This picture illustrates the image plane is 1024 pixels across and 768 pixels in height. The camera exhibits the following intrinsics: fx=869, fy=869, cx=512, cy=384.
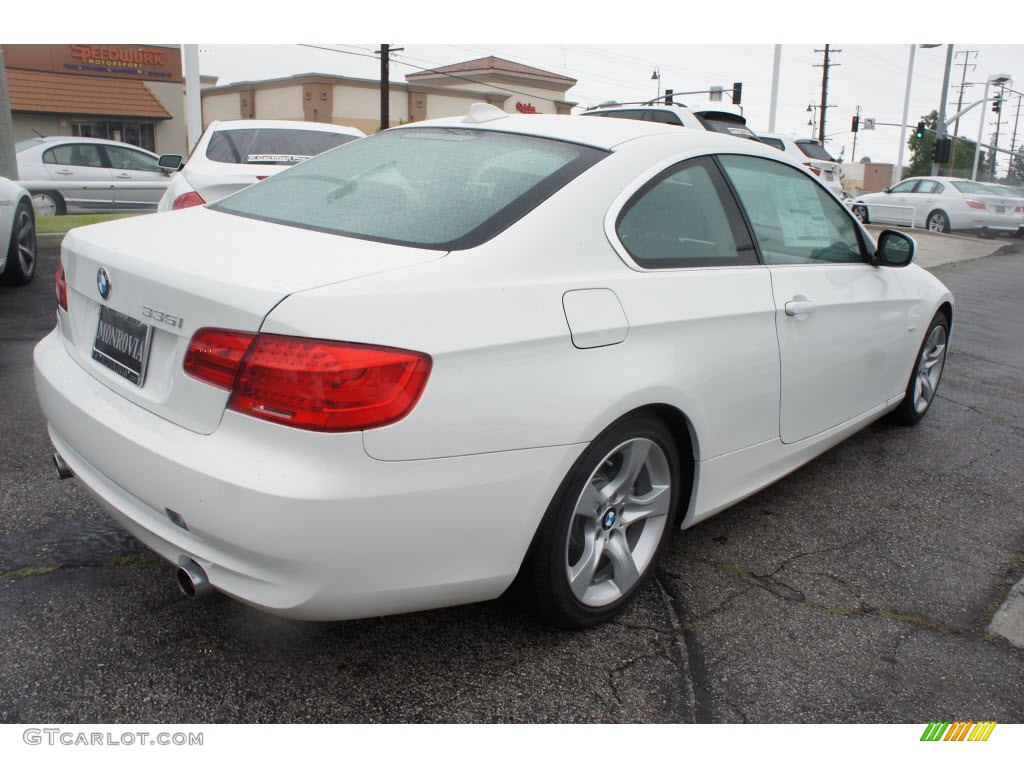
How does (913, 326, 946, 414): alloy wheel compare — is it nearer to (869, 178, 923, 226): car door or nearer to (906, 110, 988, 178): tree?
(869, 178, 923, 226): car door

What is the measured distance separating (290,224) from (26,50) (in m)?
31.7

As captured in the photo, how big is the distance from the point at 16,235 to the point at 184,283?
6177mm

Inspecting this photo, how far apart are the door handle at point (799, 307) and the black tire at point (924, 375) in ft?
5.28

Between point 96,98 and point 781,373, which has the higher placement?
point 96,98

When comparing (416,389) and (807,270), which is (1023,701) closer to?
(807,270)

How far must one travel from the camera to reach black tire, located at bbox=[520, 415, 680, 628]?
2381 mm

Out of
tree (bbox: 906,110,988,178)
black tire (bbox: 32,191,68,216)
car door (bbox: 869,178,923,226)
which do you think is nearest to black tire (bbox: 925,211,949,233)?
car door (bbox: 869,178,923,226)

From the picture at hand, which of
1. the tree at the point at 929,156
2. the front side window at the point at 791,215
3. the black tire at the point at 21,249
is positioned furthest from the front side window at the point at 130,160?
the tree at the point at 929,156

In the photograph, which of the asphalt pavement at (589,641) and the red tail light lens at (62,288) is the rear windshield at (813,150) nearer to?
the asphalt pavement at (589,641)

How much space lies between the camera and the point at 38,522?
3207 millimetres

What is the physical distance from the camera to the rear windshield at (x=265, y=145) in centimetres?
693

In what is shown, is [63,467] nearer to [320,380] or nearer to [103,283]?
[103,283]

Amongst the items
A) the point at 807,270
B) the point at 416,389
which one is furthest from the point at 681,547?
the point at 416,389

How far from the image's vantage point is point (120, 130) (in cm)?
3009
